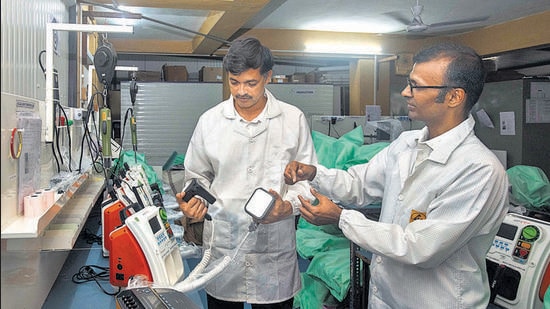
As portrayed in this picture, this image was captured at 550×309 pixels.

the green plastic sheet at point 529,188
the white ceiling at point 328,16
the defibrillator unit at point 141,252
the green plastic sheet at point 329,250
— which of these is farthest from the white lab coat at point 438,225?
the white ceiling at point 328,16

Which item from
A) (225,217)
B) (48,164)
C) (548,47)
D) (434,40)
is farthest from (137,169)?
(434,40)

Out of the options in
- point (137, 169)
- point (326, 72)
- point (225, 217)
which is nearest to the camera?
point (225, 217)

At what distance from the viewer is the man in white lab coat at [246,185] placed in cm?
196

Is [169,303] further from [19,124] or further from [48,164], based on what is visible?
[48,164]

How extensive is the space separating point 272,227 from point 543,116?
3.16m

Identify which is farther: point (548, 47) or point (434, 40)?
point (434, 40)

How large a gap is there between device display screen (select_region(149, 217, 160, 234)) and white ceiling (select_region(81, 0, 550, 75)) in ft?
9.51

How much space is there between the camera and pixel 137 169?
11.5 ft

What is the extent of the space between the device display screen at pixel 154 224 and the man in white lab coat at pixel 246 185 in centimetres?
37

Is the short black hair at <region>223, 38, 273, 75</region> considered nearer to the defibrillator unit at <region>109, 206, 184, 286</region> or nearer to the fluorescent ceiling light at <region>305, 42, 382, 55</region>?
the defibrillator unit at <region>109, 206, 184, 286</region>

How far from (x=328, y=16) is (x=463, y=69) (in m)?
4.84

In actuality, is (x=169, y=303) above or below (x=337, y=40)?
below

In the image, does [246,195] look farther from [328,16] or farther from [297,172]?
[328,16]

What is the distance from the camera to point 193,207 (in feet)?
6.04
